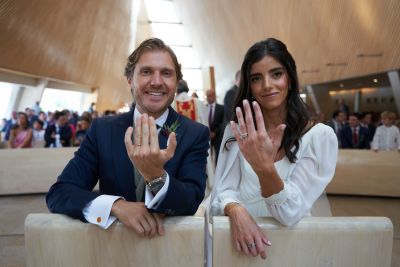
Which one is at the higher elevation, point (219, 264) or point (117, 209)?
point (117, 209)

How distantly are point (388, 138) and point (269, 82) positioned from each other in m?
6.21

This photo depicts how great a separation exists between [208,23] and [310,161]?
69.2ft

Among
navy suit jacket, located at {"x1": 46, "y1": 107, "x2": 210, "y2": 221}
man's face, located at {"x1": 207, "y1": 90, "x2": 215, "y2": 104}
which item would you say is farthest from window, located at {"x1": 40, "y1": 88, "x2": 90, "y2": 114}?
navy suit jacket, located at {"x1": 46, "y1": 107, "x2": 210, "y2": 221}

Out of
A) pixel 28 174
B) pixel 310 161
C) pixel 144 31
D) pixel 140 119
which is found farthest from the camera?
pixel 144 31

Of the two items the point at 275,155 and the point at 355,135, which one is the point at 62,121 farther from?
the point at 275,155

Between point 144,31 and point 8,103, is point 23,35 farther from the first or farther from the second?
point 144,31

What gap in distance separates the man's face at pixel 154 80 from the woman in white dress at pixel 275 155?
1.01 feet

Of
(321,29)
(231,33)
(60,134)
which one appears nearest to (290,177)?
(60,134)

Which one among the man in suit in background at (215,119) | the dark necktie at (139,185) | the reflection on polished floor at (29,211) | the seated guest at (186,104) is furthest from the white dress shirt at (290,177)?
the man in suit in background at (215,119)

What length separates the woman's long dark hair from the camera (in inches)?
64.9

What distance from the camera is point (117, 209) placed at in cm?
124

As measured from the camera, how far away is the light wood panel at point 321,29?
10.0m

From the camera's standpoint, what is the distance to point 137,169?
1.27 metres

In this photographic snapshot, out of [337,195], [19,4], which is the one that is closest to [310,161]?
[337,195]
